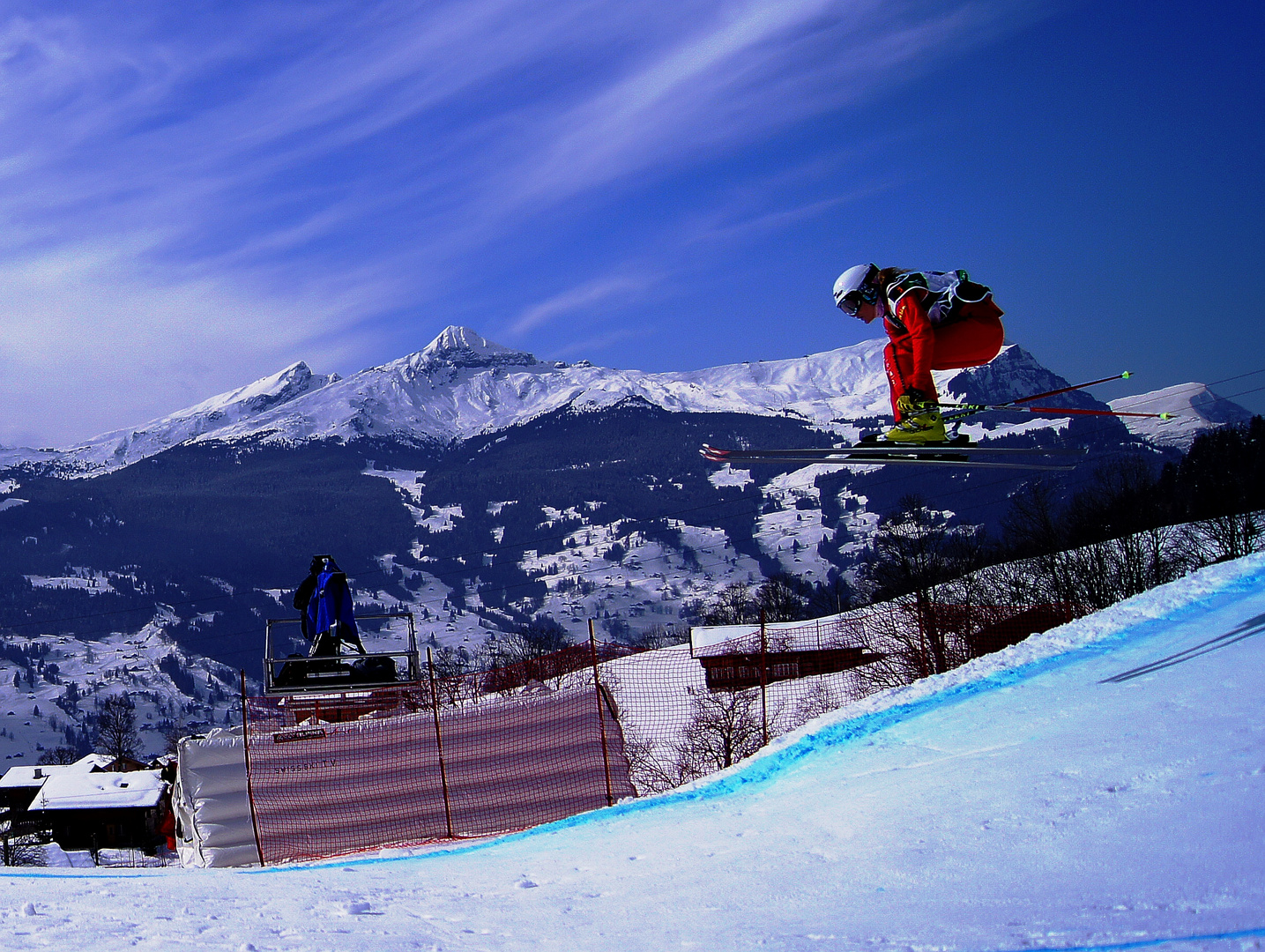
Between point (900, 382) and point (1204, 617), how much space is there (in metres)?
5.55

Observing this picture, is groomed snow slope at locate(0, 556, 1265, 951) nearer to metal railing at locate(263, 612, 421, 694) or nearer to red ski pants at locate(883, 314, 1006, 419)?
red ski pants at locate(883, 314, 1006, 419)

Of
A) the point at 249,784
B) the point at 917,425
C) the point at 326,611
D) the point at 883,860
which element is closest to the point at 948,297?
the point at 917,425

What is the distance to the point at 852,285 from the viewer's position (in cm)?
805

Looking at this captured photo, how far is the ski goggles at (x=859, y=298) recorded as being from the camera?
26.5 ft

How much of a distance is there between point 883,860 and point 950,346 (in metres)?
3.80

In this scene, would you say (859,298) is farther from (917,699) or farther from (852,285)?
(917,699)

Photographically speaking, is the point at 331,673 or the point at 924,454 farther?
the point at 331,673

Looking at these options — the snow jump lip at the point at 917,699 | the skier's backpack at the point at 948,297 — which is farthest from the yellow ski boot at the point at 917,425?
the snow jump lip at the point at 917,699

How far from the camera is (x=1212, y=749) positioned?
6.88 meters

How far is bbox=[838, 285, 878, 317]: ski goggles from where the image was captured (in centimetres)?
806

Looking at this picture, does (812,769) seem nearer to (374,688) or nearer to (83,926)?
(83,926)

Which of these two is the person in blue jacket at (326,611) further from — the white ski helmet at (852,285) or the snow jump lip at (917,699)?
the white ski helmet at (852,285)

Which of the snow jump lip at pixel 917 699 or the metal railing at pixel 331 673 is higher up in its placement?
the metal railing at pixel 331 673

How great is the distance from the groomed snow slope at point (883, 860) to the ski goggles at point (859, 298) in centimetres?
339
